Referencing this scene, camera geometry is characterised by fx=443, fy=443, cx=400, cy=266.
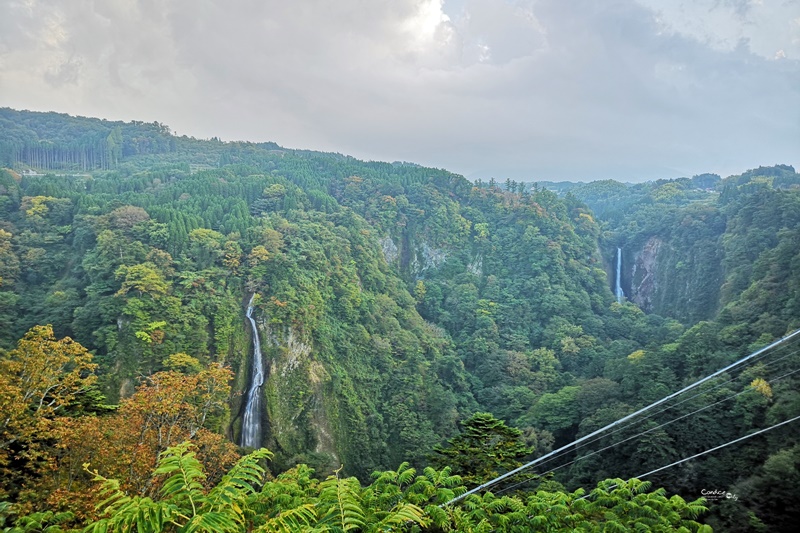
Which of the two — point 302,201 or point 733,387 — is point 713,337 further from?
point 302,201

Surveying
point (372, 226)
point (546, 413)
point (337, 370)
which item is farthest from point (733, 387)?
point (372, 226)

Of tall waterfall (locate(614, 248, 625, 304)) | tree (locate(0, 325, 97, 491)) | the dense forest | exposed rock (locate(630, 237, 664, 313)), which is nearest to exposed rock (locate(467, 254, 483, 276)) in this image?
the dense forest

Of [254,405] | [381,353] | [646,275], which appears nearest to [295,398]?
[254,405]

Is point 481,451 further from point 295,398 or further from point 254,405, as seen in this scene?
point 254,405

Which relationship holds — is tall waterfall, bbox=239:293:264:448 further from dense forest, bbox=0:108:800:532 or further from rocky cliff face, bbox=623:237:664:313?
rocky cliff face, bbox=623:237:664:313

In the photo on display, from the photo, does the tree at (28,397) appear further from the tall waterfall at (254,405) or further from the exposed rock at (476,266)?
the exposed rock at (476,266)

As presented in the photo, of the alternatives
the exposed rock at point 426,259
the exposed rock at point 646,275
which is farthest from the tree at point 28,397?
the exposed rock at point 646,275
